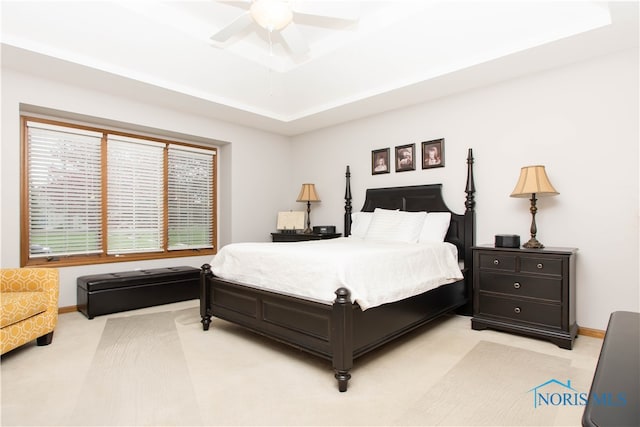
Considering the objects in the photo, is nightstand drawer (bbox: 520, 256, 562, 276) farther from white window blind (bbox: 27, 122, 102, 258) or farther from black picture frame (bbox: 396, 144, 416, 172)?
white window blind (bbox: 27, 122, 102, 258)

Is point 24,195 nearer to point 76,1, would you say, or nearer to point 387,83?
point 76,1

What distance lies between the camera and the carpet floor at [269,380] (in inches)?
75.2

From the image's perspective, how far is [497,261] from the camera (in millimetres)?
3283

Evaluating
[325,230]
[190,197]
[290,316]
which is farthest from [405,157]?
[190,197]

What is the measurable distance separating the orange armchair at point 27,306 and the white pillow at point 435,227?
3559 mm

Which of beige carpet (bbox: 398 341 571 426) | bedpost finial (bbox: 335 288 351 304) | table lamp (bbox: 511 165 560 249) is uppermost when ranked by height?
table lamp (bbox: 511 165 560 249)

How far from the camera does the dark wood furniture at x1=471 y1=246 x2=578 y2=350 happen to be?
2.94m

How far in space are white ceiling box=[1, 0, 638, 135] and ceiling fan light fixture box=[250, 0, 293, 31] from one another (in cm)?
27

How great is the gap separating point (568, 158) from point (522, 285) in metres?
1.31

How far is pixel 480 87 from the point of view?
3930 millimetres

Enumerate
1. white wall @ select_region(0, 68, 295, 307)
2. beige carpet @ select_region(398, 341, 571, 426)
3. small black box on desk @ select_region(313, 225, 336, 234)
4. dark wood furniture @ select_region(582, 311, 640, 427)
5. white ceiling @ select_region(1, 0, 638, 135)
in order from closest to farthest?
dark wood furniture @ select_region(582, 311, 640, 427) < beige carpet @ select_region(398, 341, 571, 426) < white ceiling @ select_region(1, 0, 638, 135) < white wall @ select_region(0, 68, 295, 307) < small black box on desk @ select_region(313, 225, 336, 234)

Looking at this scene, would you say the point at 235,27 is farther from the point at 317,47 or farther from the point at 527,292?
the point at 527,292

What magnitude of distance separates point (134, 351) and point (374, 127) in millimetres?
3885

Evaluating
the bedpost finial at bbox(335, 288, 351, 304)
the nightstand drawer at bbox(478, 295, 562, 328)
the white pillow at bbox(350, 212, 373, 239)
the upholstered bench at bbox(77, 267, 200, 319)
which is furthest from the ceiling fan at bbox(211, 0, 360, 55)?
the upholstered bench at bbox(77, 267, 200, 319)
